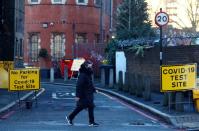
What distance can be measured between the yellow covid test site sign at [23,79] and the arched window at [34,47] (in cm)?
3274

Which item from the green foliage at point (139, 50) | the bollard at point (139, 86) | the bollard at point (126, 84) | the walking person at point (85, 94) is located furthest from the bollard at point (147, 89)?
the walking person at point (85, 94)

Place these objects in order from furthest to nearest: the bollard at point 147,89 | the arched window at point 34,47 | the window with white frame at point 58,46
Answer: the arched window at point 34,47, the window with white frame at point 58,46, the bollard at point 147,89

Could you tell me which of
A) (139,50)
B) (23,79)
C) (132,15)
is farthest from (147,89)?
(132,15)

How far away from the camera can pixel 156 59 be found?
29.1 m

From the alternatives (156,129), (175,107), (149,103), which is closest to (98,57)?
(149,103)

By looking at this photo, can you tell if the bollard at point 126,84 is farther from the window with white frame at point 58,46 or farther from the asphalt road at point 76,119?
the window with white frame at point 58,46

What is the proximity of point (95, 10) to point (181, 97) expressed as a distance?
1514 inches

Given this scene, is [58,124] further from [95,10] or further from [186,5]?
[186,5]

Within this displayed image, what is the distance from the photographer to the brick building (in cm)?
5512

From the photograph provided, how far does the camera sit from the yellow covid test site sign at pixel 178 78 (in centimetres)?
1939

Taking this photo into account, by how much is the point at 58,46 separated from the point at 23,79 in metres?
32.8

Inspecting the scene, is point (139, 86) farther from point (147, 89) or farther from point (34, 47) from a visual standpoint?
point (34, 47)

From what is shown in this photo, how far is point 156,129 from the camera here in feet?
52.6

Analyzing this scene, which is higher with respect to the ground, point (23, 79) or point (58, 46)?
point (58, 46)
